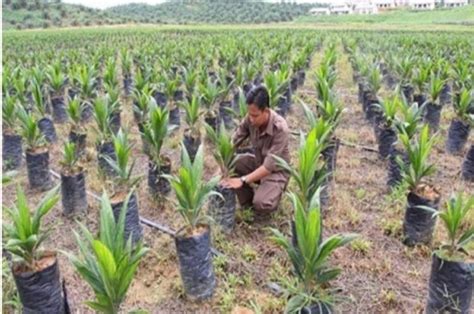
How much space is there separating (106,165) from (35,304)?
2.52m

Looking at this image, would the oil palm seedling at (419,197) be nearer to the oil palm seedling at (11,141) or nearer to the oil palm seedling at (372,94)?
the oil palm seedling at (372,94)

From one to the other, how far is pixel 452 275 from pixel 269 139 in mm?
1858

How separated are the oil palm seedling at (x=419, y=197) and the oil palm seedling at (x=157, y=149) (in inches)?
85.4

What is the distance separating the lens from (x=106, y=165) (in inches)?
196

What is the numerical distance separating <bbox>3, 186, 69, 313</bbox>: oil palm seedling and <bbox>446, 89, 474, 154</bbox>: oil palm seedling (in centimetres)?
489

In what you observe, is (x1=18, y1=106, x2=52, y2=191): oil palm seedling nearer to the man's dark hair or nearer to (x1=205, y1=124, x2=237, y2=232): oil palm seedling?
(x1=205, y1=124, x2=237, y2=232): oil palm seedling

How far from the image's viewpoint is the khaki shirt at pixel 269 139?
385cm

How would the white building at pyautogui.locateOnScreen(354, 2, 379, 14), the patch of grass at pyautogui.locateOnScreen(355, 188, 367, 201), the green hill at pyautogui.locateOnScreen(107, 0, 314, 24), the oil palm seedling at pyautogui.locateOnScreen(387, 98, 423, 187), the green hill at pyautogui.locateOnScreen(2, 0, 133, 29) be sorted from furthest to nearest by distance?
the white building at pyautogui.locateOnScreen(354, 2, 379, 14) → the green hill at pyautogui.locateOnScreen(107, 0, 314, 24) → the green hill at pyautogui.locateOnScreen(2, 0, 133, 29) → the patch of grass at pyautogui.locateOnScreen(355, 188, 367, 201) → the oil palm seedling at pyautogui.locateOnScreen(387, 98, 423, 187)

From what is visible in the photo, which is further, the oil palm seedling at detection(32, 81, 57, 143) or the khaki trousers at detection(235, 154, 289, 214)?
the oil palm seedling at detection(32, 81, 57, 143)

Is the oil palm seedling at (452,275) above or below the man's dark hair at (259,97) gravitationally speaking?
below

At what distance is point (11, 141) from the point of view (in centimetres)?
534

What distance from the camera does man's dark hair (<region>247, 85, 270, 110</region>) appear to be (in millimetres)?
3600

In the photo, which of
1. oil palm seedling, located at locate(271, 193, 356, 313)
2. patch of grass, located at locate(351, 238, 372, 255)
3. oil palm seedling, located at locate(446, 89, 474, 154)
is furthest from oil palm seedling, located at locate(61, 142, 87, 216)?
oil palm seedling, located at locate(446, 89, 474, 154)

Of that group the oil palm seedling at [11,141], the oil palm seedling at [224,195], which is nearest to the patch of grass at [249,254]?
the oil palm seedling at [224,195]
